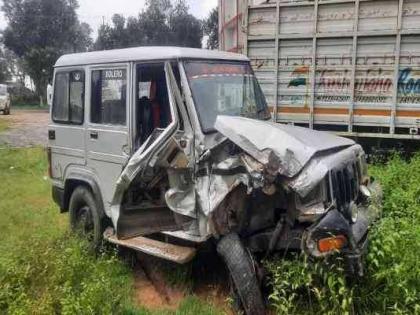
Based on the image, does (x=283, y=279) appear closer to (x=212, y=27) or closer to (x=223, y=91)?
(x=223, y=91)

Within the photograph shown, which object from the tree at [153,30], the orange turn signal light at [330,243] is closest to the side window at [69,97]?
the orange turn signal light at [330,243]

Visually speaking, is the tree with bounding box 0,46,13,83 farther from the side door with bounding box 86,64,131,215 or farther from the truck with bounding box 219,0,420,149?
the side door with bounding box 86,64,131,215

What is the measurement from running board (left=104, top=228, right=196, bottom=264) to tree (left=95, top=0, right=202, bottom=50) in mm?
31432

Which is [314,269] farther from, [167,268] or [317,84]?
[317,84]

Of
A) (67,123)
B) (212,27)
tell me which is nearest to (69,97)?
(67,123)

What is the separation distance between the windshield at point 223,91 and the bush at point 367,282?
4.71 feet

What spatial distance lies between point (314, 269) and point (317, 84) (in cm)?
428

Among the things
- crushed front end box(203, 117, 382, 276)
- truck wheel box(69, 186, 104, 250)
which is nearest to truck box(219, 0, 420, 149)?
crushed front end box(203, 117, 382, 276)

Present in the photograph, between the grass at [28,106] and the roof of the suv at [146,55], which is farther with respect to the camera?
the grass at [28,106]

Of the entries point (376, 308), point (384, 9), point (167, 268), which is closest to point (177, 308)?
point (167, 268)

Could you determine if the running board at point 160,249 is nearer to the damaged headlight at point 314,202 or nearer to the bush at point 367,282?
the bush at point 367,282

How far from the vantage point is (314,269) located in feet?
11.8

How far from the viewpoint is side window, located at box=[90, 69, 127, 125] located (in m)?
5.06

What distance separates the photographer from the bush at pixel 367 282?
352cm
